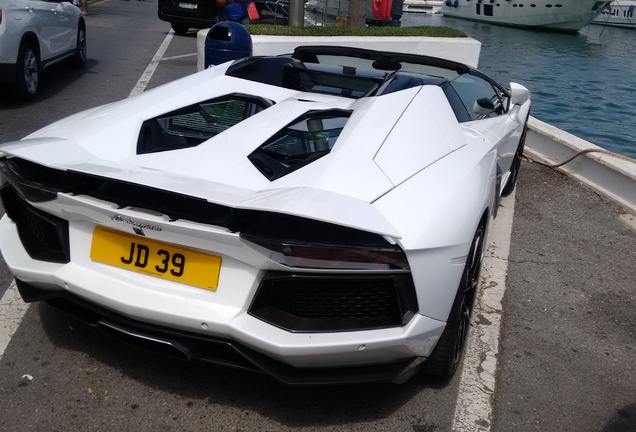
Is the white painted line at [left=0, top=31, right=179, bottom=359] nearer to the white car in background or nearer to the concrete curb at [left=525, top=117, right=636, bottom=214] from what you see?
the white car in background

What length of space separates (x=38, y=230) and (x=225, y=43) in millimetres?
4802

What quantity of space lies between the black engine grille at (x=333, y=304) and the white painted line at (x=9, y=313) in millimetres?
1416

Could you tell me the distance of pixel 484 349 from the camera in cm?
352

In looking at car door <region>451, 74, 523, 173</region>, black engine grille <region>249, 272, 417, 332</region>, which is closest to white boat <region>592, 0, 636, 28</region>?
car door <region>451, 74, 523, 173</region>

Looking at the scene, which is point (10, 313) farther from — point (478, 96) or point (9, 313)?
point (478, 96)

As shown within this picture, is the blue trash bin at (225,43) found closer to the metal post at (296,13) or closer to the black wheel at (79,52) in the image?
the black wheel at (79,52)

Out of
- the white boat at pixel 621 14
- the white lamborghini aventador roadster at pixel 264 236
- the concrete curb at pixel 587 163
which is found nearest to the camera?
the white lamborghini aventador roadster at pixel 264 236

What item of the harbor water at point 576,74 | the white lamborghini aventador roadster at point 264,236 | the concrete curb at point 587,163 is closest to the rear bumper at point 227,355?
the white lamborghini aventador roadster at point 264,236

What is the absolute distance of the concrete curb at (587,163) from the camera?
620cm

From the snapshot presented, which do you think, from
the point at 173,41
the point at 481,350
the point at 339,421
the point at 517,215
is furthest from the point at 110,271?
the point at 173,41

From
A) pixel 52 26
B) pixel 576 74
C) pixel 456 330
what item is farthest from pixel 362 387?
pixel 576 74

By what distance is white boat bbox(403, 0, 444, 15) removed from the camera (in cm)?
5617

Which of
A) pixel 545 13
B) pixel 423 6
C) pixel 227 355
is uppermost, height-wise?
pixel 423 6

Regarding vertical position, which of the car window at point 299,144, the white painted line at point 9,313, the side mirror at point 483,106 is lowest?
the white painted line at point 9,313
